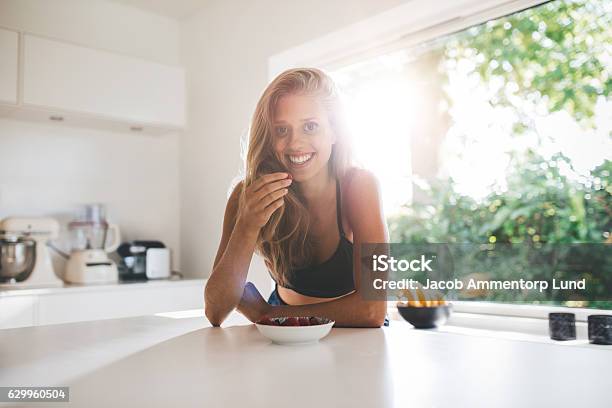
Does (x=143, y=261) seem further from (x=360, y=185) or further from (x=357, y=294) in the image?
(x=357, y=294)

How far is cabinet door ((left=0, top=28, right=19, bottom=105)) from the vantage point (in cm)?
266

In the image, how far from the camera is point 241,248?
142 cm

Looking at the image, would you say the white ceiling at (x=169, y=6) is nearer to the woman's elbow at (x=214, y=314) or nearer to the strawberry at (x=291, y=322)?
the woman's elbow at (x=214, y=314)

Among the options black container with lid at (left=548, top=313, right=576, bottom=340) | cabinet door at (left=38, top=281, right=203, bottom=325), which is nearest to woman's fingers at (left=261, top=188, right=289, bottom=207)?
black container with lid at (left=548, top=313, right=576, bottom=340)

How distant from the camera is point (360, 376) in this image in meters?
0.75

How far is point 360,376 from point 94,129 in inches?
118

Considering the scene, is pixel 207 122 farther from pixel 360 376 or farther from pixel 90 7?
pixel 360 376

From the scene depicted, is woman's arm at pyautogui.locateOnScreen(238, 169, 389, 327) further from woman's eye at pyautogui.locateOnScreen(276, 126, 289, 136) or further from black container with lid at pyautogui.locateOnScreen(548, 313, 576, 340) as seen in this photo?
black container with lid at pyautogui.locateOnScreen(548, 313, 576, 340)

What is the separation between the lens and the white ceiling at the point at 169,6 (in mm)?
3404

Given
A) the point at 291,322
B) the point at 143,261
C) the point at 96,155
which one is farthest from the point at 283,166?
the point at 96,155

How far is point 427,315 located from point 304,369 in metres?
1.24

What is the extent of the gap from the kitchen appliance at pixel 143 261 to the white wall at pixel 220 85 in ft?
1.01

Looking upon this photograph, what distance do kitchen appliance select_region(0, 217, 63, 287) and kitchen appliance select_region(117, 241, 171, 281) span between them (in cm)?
49

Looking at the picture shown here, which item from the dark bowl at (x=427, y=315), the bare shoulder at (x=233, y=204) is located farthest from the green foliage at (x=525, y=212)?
the bare shoulder at (x=233, y=204)
